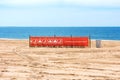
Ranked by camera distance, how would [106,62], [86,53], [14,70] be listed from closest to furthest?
[14,70]
[106,62]
[86,53]

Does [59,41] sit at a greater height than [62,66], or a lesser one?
greater

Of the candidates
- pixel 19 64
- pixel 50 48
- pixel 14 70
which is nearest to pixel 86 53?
pixel 50 48

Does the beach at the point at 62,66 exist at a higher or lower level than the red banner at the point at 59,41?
lower

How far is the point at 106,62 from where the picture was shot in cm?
2620

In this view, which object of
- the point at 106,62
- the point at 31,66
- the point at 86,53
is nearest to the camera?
the point at 31,66

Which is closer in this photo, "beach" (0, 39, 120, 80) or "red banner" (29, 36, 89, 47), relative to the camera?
"beach" (0, 39, 120, 80)

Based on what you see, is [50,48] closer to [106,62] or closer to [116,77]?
[106,62]

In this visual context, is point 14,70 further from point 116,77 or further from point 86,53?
point 86,53

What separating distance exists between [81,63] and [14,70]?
538 centimetres

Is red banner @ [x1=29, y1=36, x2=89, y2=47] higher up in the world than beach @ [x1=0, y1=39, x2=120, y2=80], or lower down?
higher up

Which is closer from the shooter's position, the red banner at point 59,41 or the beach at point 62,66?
the beach at point 62,66

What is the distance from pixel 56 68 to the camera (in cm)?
2322

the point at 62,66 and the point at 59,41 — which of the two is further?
the point at 59,41

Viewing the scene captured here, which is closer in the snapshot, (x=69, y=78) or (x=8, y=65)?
(x=69, y=78)
